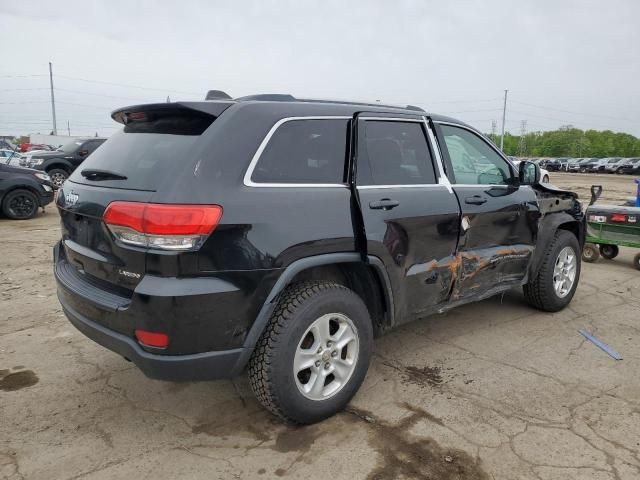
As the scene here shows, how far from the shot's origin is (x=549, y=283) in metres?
4.71

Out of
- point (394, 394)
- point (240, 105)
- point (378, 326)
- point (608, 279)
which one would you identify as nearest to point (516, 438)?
point (394, 394)

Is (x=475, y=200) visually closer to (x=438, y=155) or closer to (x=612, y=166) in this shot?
(x=438, y=155)

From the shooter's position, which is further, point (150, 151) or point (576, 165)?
point (576, 165)

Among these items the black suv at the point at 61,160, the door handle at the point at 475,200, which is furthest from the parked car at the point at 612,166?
the door handle at the point at 475,200

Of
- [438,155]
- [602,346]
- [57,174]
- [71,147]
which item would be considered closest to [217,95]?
[438,155]

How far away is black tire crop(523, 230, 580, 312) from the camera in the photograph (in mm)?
4668

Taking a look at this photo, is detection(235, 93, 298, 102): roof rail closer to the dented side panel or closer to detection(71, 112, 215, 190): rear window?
detection(71, 112, 215, 190): rear window

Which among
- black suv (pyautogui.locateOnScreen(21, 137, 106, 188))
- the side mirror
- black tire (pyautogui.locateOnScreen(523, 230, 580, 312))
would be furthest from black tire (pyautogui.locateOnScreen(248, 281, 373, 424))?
black suv (pyautogui.locateOnScreen(21, 137, 106, 188))

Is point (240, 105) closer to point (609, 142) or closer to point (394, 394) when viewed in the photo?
point (394, 394)

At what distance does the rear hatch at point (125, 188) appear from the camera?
8.16 feet

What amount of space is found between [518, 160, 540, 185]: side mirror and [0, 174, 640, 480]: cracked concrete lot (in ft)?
4.26

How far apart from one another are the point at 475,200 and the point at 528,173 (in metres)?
0.91

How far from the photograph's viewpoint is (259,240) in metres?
2.54

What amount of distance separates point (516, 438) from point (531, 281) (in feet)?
7.23
